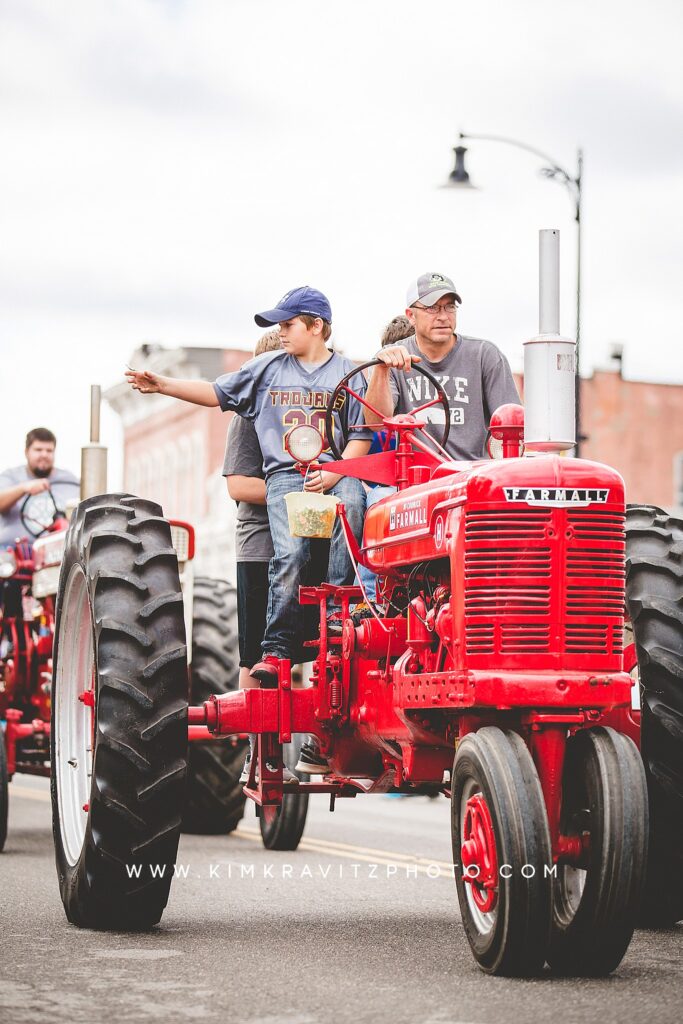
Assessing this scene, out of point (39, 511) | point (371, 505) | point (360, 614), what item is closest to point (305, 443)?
point (371, 505)

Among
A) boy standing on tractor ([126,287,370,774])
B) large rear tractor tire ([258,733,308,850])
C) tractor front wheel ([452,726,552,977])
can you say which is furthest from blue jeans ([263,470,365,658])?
large rear tractor tire ([258,733,308,850])

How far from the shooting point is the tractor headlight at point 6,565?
12.1m

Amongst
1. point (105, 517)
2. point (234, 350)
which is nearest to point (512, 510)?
point (105, 517)

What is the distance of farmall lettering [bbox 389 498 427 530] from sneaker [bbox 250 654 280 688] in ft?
3.18

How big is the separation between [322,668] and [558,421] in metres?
1.54

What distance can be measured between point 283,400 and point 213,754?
168 inches

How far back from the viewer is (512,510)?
19.3ft

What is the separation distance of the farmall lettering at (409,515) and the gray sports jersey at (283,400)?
0.95 m

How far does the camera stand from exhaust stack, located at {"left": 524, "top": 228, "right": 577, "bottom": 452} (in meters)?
6.64

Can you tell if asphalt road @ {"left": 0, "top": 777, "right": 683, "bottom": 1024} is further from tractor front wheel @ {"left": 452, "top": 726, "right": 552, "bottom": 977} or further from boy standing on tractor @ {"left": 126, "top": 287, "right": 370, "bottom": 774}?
boy standing on tractor @ {"left": 126, "top": 287, "right": 370, "bottom": 774}

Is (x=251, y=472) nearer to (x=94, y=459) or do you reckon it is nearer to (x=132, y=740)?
(x=132, y=740)

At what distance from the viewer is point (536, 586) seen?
232 inches

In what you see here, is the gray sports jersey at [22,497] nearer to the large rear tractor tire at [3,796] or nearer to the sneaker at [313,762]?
the large rear tractor tire at [3,796]

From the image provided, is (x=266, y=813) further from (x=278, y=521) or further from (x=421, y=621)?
(x=421, y=621)
